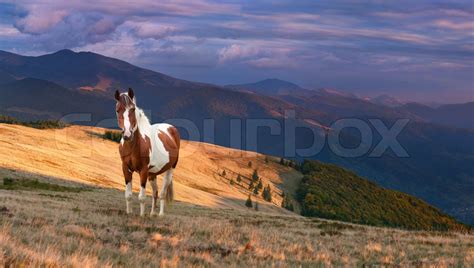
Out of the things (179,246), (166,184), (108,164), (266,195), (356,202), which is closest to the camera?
(179,246)

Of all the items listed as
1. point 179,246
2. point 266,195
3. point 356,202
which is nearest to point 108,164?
point 266,195

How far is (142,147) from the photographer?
19078 mm

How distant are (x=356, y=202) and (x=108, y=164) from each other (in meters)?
94.4

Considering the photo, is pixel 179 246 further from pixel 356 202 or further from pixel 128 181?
pixel 356 202

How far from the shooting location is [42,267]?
303 inches

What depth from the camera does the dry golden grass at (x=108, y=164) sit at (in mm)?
61031

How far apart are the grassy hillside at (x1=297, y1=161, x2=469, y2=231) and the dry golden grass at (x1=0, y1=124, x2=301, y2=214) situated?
781 centimetres

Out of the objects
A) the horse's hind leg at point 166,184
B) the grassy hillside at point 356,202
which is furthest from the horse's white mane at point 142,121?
the grassy hillside at point 356,202

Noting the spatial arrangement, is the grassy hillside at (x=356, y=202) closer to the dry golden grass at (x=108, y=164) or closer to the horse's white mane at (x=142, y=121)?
the dry golden grass at (x=108, y=164)

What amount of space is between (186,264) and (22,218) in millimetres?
6557

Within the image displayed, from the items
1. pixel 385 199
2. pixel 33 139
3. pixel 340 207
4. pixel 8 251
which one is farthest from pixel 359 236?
pixel 385 199

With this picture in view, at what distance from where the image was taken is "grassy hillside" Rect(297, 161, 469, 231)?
13238 cm

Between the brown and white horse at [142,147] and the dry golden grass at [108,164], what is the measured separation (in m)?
32.8

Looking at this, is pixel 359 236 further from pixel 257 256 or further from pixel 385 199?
pixel 385 199
